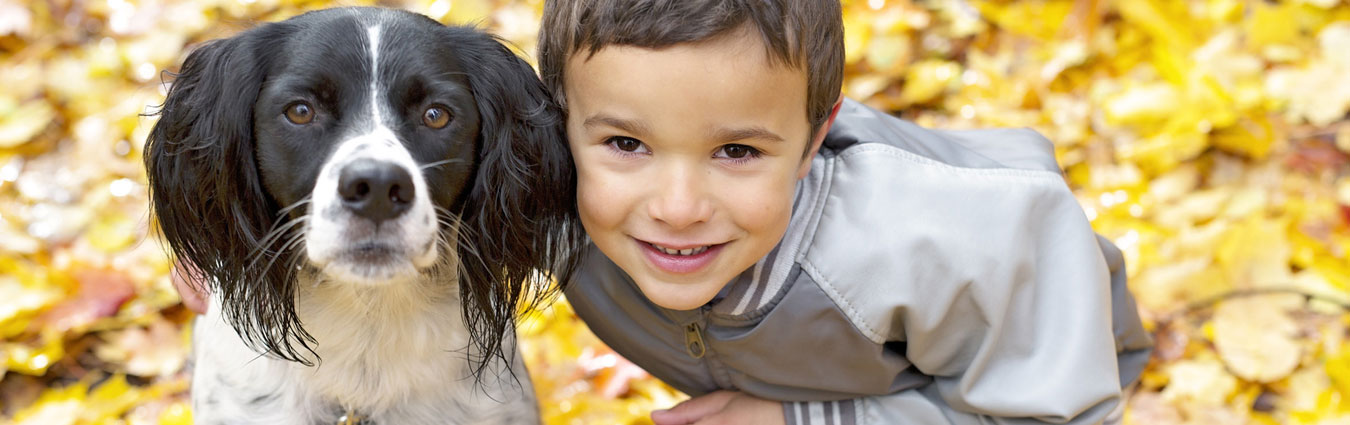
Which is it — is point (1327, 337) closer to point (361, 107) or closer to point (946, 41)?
point (946, 41)

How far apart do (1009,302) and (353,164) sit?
1.17m

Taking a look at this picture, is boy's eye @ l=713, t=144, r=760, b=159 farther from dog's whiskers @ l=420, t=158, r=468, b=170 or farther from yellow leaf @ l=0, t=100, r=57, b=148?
yellow leaf @ l=0, t=100, r=57, b=148

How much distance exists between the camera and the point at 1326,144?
3.45 meters

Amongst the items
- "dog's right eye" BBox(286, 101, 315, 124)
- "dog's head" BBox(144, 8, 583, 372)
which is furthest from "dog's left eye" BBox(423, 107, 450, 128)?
"dog's right eye" BBox(286, 101, 315, 124)

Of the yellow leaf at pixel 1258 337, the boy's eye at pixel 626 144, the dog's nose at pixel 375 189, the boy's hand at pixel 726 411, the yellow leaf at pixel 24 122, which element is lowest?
the yellow leaf at pixel 1258 337

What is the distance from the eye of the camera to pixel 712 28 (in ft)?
5.53

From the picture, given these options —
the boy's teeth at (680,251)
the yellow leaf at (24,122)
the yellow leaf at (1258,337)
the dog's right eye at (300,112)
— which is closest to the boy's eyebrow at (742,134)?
the boy's teeth at (680,251)

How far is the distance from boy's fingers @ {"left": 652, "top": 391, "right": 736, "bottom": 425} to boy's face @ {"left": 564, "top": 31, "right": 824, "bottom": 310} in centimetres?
48

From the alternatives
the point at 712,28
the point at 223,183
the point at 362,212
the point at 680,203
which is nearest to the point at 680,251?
the point at 680,203

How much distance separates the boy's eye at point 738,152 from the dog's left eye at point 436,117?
44cm

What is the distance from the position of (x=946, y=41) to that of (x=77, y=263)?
296cm

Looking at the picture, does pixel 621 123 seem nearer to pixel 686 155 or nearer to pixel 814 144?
pixel 686 155

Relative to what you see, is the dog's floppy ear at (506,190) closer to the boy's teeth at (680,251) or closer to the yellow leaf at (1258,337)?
the boy's teeth at (680,251)

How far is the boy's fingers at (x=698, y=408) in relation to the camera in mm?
2375
